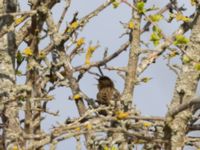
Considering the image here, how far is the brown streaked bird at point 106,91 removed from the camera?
312 inches

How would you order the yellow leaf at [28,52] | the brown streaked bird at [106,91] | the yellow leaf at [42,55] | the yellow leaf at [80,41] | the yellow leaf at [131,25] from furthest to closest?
the brown streaked bird at [106,91] < the yellow leaf at [80,41] < the yellow leaf at [131,25] < the yellow leaf at [42,55] < the yellow leaf at [28,52]

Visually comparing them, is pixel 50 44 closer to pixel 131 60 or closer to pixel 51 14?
pixel 51 14

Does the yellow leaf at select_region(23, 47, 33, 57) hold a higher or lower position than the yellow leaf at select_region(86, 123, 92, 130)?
higher

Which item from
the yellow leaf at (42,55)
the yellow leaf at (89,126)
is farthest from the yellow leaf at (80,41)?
the yellow leaf at (89,126)

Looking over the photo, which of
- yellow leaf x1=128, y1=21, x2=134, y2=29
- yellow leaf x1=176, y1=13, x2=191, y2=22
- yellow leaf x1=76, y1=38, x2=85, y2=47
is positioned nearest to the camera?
yellow leaf x1=176, y1=13, x2=191, y2=22

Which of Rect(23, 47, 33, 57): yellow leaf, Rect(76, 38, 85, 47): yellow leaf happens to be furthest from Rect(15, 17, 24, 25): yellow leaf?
Rect(76, 38, 85, 47): yellow leaf

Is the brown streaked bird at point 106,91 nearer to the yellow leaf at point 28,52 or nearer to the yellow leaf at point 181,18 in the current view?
the yellow leaf at point 181,18

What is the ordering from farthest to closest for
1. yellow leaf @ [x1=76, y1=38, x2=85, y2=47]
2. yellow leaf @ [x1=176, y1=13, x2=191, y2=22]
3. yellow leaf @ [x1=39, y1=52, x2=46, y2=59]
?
1. yellow leaf @ [x1=76, y1=38, x2=85, y2=47]
2. yellow leaf @ [x1=39, y1=52, x2=46, y2=59]
3. yellow leaf @ [x1=176, y1=13, x2=191, y2=22]

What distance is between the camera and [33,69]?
21.0 feet

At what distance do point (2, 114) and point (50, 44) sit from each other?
206 centimetres

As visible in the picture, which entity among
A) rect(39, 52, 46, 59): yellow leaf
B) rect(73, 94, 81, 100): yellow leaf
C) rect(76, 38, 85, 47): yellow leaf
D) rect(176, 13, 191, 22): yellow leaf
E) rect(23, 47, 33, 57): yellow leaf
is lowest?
rect(73, 94, 81, 100): yellow leaf

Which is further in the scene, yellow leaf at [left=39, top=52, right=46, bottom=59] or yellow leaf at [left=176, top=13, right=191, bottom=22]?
yellow leaf at [left=39, top=52, right=46, bottom=59]

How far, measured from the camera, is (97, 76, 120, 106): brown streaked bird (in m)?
7.92

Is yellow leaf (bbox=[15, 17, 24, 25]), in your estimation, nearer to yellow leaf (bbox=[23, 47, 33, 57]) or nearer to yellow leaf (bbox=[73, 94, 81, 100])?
yellow leaf (bbox=[23, 47, 33, 57])
